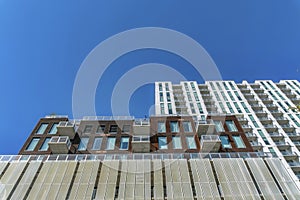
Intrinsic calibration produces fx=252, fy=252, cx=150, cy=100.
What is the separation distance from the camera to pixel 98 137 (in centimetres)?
3356

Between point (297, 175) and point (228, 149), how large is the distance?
25.6 m

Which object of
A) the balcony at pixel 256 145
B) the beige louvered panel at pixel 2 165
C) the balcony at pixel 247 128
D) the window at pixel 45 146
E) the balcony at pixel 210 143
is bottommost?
the beige louvered panel at pixel 2 165

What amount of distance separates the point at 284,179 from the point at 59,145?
24466mm

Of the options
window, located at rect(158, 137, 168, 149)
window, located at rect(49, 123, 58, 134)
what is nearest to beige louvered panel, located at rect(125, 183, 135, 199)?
window, located at rect(158, 137, 168, 149)

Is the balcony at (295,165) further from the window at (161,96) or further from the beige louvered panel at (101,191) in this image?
the beige louvered panel at (101,191)

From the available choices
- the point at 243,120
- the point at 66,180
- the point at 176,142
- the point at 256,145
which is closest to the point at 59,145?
the point at 66,180

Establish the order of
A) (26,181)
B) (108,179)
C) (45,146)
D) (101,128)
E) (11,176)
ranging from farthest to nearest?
(101,128) < (45,146) < (11,176) < (108,179) < (26,181)

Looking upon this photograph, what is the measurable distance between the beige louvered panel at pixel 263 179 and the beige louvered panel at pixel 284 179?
672 mm

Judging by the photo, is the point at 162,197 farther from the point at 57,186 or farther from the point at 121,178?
the point at 57,186

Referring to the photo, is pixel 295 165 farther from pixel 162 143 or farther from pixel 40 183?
pixel 40 183

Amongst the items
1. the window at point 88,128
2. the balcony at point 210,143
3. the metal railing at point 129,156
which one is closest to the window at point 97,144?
the window at point 88,128

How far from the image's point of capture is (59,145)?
30.0 meters

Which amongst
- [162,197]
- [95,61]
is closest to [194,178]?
[162,197]

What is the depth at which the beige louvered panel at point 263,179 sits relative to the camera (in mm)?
22594
